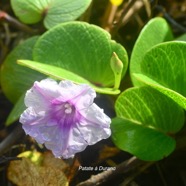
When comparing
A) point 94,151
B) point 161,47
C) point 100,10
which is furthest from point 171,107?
point 100,10

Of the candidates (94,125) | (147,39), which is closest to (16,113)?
(94,125)

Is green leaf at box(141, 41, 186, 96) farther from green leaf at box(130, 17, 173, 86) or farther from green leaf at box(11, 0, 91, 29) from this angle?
green leaf at box(11, 0, 91, 29)

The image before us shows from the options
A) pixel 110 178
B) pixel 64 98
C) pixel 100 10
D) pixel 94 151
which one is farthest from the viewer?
pixel 100 10

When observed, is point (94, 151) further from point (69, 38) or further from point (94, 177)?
point (69, 38)

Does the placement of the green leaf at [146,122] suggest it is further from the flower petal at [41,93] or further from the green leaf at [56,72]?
the flower petal at [41,93]

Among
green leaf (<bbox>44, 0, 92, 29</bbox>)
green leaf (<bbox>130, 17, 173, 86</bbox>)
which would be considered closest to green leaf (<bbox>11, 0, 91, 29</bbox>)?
→ green leaf (<bbox>44, 0, 92, 29</bbox>)
